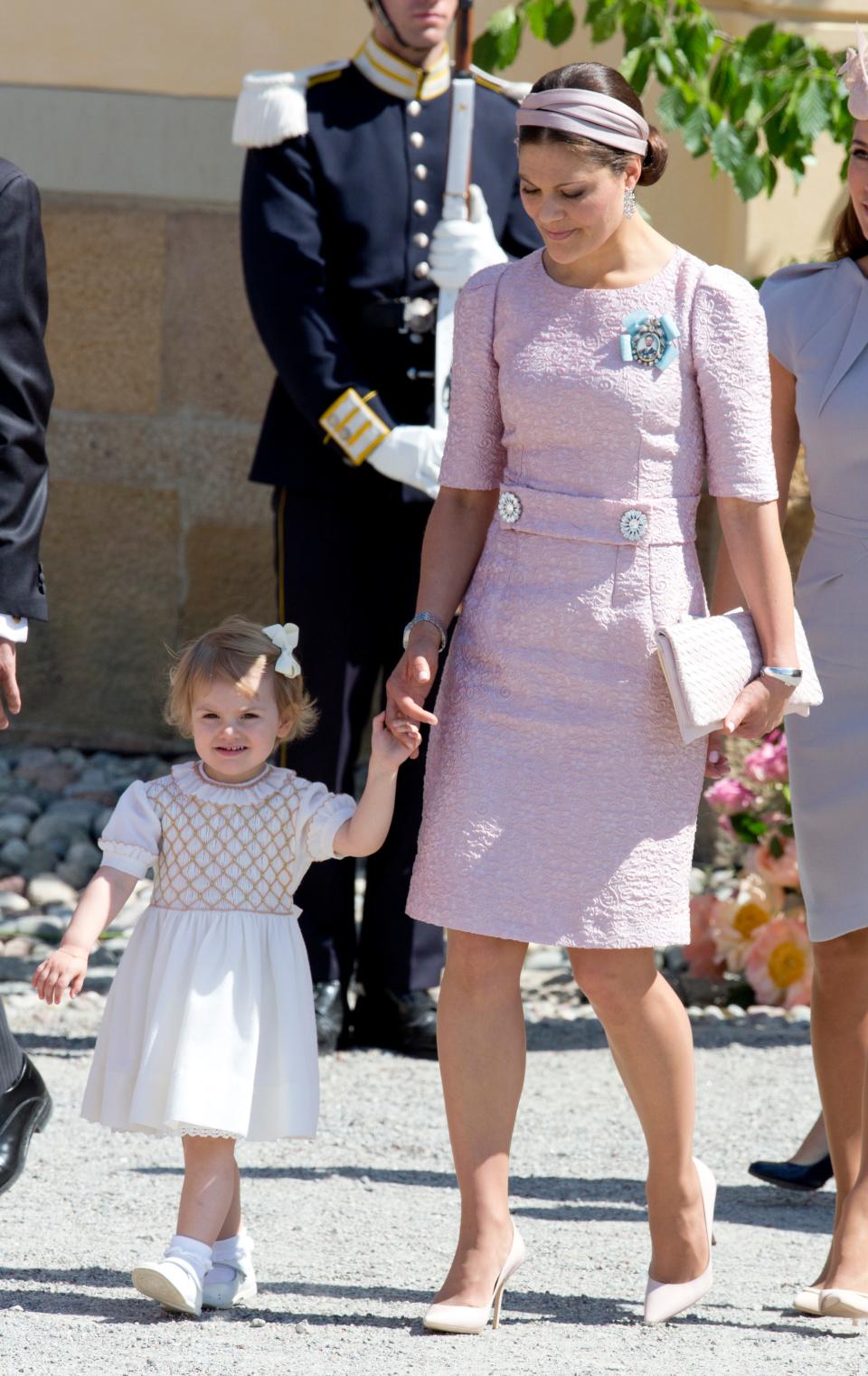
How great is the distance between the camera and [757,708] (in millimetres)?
3168

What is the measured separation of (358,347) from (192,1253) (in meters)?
2.20

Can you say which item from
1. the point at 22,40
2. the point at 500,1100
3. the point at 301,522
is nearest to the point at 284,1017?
the point at 500,1100

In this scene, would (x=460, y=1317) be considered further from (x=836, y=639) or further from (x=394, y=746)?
(x=836, y=639)

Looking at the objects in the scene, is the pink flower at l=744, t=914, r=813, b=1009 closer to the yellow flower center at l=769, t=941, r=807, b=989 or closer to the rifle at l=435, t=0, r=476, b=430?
the yellow flower center at l=769, t=941, r=807, b=989

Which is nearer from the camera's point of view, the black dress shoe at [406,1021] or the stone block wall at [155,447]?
the black dress shoe at [406,1021]

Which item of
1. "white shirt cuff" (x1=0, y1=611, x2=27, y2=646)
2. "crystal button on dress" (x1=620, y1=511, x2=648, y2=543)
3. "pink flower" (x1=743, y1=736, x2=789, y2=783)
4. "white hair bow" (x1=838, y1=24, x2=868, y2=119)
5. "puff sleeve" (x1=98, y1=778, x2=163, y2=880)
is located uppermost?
"white hair bow" (x1=838, y1=24, x2=868, y2=119)

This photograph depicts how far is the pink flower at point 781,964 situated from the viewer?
550 cm

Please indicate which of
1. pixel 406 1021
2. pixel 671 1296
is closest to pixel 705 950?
pixel 406 1021

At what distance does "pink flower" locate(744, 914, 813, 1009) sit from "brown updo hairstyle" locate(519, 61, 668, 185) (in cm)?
271

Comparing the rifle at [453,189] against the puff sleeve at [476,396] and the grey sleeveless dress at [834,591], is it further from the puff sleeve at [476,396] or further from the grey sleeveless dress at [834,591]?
the puff sleeve at [476,396]

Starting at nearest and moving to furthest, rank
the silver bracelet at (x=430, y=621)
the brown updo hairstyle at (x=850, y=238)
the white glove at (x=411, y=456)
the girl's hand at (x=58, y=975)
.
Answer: the girl's hand at (x=58, y=975) → the silver bracelet at (x=430, y=621) → the brown updo hairstyle at (x=850, y=238) → the white glove at (x=411, y=456)

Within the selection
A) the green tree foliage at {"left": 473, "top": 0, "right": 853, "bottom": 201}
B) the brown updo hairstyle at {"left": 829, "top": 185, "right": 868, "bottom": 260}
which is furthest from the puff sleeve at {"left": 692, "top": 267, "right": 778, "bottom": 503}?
the green tree foliage at {"left": 473, "top": 0, "right": 853, "bottom": 201}

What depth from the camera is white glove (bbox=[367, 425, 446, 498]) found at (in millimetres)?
4594

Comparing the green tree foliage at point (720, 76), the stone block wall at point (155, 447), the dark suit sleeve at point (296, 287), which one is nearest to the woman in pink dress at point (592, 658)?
the dark suit sleeve at point (296, 287)
